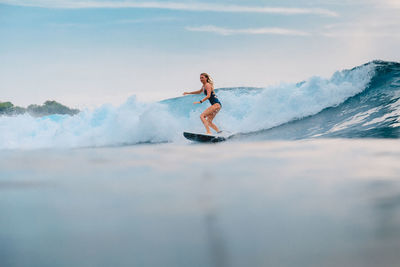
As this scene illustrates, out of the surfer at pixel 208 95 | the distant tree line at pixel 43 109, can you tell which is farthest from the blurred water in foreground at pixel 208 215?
the distant tree line at pixel 43 109

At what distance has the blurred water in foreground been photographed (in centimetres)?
208

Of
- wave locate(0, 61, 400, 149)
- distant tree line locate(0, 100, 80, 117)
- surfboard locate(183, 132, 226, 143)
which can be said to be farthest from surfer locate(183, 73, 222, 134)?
distant tree line locate(0, 100, 80, 117)

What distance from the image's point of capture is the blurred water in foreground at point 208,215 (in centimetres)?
208

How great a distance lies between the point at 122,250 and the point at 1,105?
4347 cm

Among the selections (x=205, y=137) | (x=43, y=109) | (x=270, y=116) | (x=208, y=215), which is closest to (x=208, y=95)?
(x=205, y=137)

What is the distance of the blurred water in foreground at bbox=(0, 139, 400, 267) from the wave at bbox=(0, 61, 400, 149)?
4.78 m

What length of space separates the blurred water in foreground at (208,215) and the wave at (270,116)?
478cm

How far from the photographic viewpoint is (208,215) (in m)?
2.75

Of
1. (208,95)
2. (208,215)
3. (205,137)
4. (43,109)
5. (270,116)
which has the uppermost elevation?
(43,109)

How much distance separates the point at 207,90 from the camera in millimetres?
8898

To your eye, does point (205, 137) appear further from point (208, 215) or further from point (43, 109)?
point (43, 109)

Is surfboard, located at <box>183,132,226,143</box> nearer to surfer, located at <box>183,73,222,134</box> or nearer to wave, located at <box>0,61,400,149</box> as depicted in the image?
surfer, located at <box>183,73,222,134</box>

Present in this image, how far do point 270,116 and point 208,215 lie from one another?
30.7 feet

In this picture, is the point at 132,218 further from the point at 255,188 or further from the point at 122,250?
the point at 255,188
